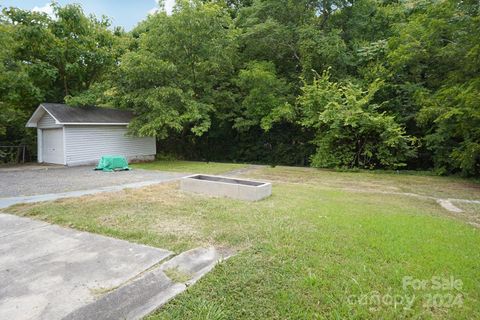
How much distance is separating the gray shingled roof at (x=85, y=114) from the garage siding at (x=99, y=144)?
0.33 m

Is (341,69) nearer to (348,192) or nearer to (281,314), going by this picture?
(348,192)

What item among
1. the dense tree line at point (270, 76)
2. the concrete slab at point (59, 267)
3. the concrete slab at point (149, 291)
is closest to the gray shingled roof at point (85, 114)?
the dense tree line at point (270, 76)

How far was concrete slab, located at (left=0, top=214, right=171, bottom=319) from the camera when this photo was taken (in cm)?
235

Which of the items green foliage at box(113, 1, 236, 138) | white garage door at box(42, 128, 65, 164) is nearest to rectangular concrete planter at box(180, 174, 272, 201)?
green foliage at box(113, 1, 236, 138)

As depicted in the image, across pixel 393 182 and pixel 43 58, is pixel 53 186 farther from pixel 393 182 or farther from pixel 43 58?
pixel 43 58

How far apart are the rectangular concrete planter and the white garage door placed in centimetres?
849

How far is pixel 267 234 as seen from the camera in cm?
388

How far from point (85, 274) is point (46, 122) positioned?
12.7 m

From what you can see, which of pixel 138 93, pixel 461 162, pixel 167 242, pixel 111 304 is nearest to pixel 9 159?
pixel 138 93

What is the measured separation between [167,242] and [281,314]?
1.86 meters

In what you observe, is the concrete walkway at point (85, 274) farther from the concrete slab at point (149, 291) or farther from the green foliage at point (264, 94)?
the green foliage at point (264, 94)

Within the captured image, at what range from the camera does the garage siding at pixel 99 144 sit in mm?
12383

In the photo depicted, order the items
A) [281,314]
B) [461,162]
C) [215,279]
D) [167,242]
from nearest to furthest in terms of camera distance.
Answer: [281,314] → [215,279] → [167,242] → [461,162]

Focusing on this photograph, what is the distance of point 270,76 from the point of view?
1345 cm
